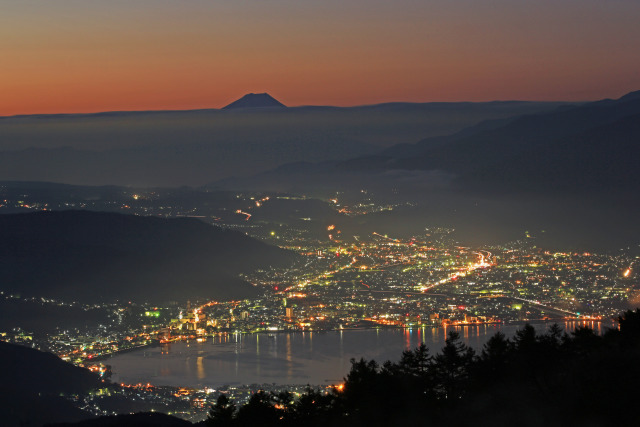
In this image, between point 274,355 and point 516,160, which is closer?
point 274,355

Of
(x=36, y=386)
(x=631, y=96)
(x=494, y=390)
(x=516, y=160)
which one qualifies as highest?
(x=631, y=96)

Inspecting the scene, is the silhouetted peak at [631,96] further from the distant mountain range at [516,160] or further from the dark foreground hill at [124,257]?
the dark foreground hill at [124,257]

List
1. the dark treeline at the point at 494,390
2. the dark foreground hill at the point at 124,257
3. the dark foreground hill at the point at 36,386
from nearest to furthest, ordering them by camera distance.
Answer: the dark treeline at the point at 494,390
the dark foreground hill at the point at 36,386
the dark foreground hill at the point at 124,257

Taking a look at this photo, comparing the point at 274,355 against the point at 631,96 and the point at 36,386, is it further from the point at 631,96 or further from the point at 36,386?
the point at 631,96

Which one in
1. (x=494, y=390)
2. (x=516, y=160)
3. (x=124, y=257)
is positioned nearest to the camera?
(x=494, y=390)

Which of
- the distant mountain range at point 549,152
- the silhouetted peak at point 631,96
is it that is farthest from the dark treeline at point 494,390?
the silhouetted peak at point 631,96

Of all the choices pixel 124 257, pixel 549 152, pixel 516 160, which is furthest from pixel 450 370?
pixel 516 160

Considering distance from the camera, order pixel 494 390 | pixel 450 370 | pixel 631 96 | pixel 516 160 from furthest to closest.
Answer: pixel 631 96 → pixel 516 160 → pixel 450 370 → pixel 494 390
